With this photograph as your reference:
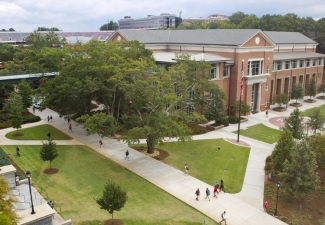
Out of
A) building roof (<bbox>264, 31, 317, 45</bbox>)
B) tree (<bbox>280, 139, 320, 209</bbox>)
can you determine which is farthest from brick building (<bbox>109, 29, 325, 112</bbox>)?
tree (<bbox>280, 139, 320, 209</bbox>)

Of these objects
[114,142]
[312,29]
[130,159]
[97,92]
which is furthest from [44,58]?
[312,29]

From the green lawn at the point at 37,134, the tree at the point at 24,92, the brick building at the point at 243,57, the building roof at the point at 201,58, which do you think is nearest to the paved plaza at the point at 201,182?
the green lawn at the point at 37,134

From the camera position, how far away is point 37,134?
37.2 meters

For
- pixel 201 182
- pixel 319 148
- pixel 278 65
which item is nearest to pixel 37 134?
pixel 201 182

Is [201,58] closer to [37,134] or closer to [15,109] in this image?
[37,134]

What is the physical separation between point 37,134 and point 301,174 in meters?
29.2

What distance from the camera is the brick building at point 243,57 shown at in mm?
46906

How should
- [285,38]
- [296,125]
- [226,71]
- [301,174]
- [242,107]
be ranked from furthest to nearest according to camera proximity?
[285,38] → [226,71] → [242,107] → [296,125] → [301,174]

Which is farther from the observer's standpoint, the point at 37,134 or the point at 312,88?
the point at 312,88

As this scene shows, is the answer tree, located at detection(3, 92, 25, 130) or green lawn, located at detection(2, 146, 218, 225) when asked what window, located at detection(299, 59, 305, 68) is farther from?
tree, located at detection(3, 92, 25, 130)

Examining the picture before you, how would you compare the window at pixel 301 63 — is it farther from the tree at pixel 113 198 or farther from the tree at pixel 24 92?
the tree at pixel 113 198

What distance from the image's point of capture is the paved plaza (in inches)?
849

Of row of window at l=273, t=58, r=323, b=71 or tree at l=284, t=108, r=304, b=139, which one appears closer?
tree at l=284, t=108, r=304, b=139

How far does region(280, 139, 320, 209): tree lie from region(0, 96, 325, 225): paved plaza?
2.59 metres
